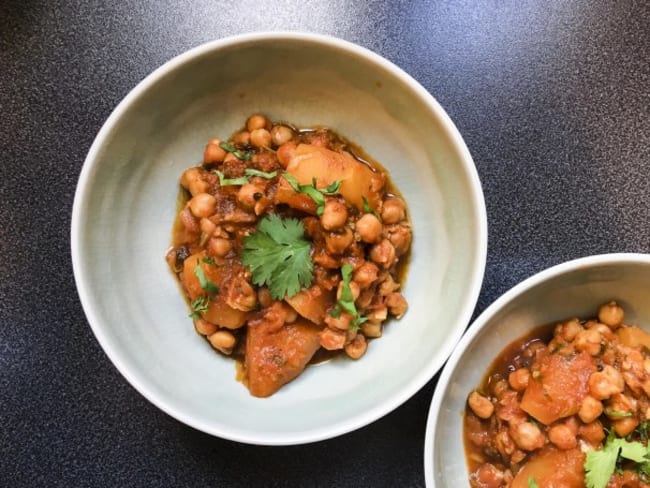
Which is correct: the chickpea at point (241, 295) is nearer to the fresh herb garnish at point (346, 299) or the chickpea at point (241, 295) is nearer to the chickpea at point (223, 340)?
the chickpea at point (223, 340)

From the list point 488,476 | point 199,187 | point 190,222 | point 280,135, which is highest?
point 280,135

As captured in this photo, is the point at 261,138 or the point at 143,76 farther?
the point at 143,76

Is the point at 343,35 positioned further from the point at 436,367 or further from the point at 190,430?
the point at 190,430

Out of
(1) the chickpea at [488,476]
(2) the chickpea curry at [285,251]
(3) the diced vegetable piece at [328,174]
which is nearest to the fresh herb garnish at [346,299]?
(2) the chickpea curry at [285,251]

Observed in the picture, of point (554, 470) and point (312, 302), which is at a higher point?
point (312, 302)

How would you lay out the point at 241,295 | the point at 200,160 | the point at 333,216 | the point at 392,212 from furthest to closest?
1. the point at 200,160
2. the point at 392,212
3. the point at 241,295
4. the point at 333,216

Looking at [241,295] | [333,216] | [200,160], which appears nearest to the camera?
[333,216]

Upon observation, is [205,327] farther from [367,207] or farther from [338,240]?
[367,207]

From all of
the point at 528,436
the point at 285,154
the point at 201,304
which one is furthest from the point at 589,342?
the point at 201,304
